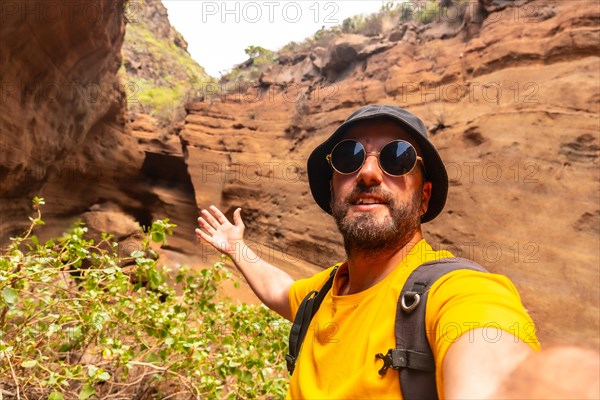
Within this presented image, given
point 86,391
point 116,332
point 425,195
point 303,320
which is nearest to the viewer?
point 303,320

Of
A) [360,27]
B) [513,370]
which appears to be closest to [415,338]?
[513,370]

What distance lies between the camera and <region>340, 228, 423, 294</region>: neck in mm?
1924

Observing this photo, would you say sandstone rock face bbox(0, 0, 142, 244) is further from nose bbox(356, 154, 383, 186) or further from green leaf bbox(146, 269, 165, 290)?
nose bbox(356, 154, 383, 186)

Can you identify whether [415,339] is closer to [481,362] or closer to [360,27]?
[481,362]

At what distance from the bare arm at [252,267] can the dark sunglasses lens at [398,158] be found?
1.07 m

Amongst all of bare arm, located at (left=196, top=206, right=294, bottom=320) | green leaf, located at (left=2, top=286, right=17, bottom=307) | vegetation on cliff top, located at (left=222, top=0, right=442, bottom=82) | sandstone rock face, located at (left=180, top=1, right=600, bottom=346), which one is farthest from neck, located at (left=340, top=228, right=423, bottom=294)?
vegetation on cliff top, located at (left=222, top=0, right=442, bottom=82)

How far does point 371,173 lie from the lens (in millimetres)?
1965

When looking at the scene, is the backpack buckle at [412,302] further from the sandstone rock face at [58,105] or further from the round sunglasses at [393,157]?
the sandstone rock face at [58,105]

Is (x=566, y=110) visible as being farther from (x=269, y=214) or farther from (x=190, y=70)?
(x=190, y=70)

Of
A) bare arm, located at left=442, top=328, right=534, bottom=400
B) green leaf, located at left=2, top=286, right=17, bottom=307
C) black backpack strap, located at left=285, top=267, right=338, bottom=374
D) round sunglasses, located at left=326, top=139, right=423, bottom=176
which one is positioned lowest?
green leaf, located at left=2, top=286, right=17, bottom=307

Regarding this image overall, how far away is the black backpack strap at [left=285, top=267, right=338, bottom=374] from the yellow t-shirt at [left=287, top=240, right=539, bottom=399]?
6 cm

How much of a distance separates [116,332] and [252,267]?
95.4 inches

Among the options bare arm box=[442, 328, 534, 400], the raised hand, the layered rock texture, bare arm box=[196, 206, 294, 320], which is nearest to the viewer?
bare arm box=[442, 328, 534, 400]

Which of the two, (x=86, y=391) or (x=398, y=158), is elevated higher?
(x=398, y=158)
